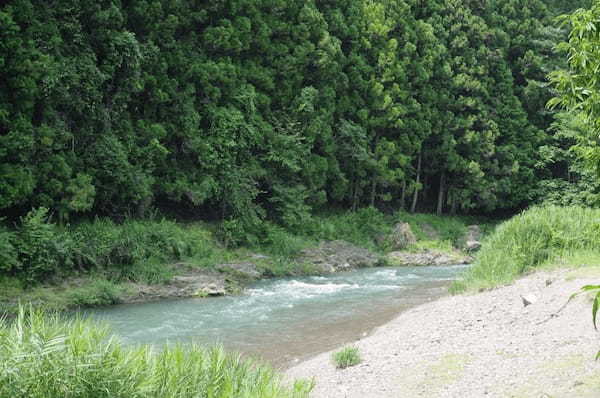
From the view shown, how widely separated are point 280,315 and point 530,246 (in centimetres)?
575

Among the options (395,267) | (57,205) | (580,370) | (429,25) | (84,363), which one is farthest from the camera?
(429,25)

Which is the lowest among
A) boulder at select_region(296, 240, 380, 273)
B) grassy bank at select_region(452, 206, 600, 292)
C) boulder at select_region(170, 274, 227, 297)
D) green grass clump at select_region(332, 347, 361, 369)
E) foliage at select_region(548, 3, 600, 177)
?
boulder at select_region(296, 240, 380, 273)

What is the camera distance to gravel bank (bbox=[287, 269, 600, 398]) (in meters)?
6.01

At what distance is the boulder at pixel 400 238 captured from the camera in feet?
88.6

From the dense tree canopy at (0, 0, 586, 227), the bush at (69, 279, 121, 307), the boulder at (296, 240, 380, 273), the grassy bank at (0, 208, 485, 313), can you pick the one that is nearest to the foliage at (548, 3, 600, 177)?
the grassy bank at (0, 208, 485, 313)

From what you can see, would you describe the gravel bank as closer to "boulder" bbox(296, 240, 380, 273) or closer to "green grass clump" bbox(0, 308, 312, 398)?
"green grass clump" bbox(0, 308, 312, 398)

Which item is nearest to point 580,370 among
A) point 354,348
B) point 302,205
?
point 354,348

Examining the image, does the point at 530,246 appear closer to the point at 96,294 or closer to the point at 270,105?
the point at 96,294

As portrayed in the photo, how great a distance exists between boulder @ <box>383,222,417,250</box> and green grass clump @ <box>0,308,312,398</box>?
22.2m

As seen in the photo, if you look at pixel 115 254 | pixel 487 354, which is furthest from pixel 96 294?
pixel 487 354

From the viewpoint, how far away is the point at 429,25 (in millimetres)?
34062

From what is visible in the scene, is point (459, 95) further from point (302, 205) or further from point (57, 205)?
point (57, 205)

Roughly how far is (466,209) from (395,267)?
580 inches

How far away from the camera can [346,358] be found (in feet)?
26.5
